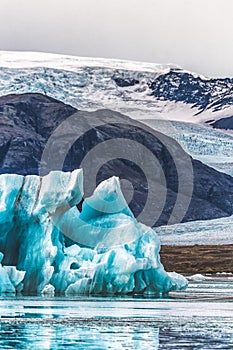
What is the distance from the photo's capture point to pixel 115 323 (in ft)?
82.4

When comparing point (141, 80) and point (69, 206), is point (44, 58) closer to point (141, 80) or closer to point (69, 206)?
point (141, 80)

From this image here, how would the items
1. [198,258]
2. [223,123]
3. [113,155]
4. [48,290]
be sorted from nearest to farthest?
[48,290]
[198,258]
[113,155]
[223,123]

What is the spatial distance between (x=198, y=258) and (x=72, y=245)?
33.7 metres

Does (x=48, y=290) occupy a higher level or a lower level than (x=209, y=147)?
lower

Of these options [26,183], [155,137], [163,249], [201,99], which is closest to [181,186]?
[155,137]

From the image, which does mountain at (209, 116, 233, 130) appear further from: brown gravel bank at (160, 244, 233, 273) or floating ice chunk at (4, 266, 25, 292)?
floating ice chunk at (4, 266, 25, 292)

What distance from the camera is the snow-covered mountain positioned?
99562 mm

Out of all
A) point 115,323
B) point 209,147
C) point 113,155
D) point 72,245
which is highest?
point 113,155

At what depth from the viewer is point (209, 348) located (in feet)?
66.7

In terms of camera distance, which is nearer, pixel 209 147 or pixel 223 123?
pixel 209 147

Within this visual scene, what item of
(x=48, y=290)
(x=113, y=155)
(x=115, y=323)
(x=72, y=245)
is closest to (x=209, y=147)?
(x=113, y=155)

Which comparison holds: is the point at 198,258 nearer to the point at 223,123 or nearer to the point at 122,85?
the point at 122,85

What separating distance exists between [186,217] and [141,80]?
18.5m

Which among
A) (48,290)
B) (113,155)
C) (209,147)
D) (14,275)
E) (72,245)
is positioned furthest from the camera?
(113,155)
